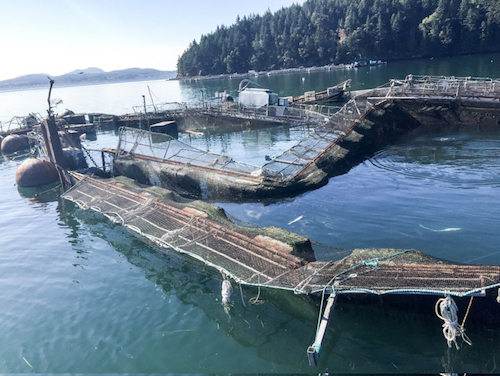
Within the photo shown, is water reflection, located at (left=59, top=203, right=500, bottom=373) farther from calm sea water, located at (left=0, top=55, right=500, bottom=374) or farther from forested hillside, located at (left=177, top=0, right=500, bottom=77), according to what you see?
forested hillside, located at (left=177, top=0, right=500, bottom=77)

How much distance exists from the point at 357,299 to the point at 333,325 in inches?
40.7

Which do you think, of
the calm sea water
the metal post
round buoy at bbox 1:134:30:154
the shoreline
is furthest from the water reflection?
the shoreline

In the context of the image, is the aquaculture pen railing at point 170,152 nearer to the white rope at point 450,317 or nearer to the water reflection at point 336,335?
the water reflection at point 336,335

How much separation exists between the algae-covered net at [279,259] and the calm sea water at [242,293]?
111 centimetres

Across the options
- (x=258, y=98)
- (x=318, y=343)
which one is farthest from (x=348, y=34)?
(x=318, y=343)

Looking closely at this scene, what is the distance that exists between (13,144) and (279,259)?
42920mm

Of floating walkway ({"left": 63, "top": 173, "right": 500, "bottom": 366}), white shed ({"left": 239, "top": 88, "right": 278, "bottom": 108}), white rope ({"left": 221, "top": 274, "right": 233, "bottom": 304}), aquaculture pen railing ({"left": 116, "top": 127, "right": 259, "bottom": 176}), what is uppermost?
white shed ({"left": 239, "top": 88, "right": 278, "bottom": 108})

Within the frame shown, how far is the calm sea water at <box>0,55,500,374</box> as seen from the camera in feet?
31.9

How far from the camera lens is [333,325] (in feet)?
34.6

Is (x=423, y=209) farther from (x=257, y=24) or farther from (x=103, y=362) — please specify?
(x=257, y=24)

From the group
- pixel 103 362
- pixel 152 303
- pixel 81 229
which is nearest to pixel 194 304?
pixel 152 303

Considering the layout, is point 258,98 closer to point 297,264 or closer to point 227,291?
point 297,264

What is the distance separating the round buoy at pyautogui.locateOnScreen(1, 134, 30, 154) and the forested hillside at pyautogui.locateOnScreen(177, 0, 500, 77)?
412 ft

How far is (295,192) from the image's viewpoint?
69.4ft
